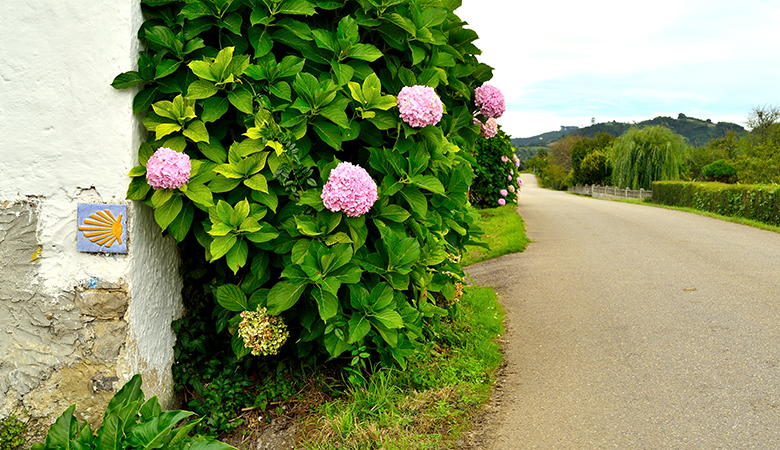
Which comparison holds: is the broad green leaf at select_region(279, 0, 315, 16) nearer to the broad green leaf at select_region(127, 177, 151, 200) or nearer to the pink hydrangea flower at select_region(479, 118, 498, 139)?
the broad green leaf at select_region(127, 177, 151, 200)

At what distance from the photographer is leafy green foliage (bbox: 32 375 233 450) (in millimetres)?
2430

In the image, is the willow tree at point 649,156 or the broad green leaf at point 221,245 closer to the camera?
the broad green leaf at point 221,245

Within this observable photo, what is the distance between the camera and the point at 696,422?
3395 mm

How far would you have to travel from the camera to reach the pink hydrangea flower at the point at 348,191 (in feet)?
9.84

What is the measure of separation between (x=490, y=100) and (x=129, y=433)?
3.47 metres

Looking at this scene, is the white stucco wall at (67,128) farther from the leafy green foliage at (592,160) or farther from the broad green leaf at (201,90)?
the leafy green foliage at (592,160)

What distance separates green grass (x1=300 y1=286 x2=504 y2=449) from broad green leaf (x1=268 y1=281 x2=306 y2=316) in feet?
2.35

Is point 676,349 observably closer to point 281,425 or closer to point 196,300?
point 281,425

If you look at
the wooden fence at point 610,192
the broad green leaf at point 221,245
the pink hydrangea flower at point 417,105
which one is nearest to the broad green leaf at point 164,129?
the broad green leaf at point 221,245

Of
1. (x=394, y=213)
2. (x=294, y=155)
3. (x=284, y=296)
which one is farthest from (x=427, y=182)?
(x=284, y=296)

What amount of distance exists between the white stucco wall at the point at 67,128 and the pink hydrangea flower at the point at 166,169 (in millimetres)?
217

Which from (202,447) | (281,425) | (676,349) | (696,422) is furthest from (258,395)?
(676,349)

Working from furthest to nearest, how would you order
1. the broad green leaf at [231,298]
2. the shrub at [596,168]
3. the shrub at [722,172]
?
the shrub at [596,168] < the shrub at [722,172] < the broad green leaf at [231,298]

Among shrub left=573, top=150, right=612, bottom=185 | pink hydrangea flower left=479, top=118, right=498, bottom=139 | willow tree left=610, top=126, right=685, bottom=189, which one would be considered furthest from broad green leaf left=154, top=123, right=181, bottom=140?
shrub left=573, top=150, right=612, bottom=185
